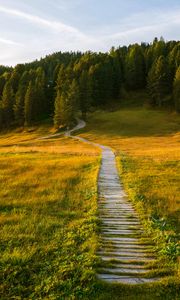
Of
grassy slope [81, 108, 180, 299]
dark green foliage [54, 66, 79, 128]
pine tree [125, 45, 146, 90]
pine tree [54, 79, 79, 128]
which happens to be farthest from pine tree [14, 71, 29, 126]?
pine tree [125, 45, 146, 90]

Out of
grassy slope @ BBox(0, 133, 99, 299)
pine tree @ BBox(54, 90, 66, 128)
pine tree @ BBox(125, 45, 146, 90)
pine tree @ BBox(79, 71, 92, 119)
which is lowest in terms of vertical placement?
grassy slope @ BBox(0, 133, 99, 299)

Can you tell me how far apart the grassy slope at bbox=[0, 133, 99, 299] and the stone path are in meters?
0.41

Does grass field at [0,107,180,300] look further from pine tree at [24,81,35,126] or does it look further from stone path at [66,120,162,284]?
pine tree at [24,81,35,126]

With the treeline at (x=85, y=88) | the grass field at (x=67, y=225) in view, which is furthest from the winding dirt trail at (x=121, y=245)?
the treeline at (x=85, y=88)

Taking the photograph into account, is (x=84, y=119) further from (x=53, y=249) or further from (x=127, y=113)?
(x=53, y=249)

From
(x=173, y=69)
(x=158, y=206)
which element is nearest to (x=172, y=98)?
(x=173, y=69)

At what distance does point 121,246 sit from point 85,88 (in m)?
72.9

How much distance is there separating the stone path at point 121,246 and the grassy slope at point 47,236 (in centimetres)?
41

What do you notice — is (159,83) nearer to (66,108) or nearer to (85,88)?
(85,88)

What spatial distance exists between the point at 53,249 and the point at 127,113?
76494 millimetres

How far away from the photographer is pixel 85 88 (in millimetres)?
81125

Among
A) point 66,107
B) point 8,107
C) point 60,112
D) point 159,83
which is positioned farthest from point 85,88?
point 8,107

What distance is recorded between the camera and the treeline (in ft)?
265

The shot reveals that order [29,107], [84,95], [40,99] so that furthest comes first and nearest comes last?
1. [40,99]
2. [29,107]
3. [84,95]
